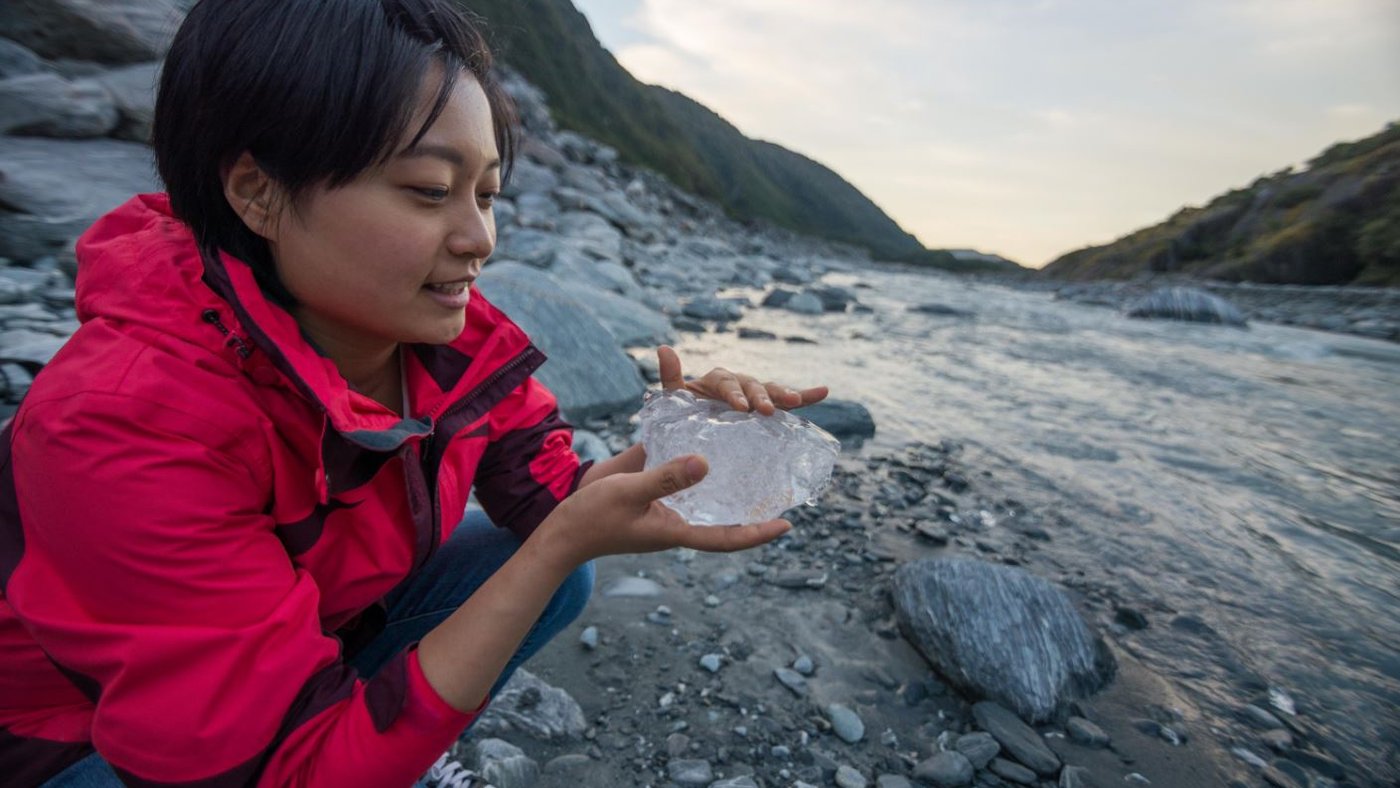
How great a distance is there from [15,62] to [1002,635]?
31.6 feet

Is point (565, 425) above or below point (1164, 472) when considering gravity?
above

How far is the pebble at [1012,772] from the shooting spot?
209 cm

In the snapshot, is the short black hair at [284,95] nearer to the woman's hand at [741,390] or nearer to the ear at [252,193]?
the ear at [252,193]

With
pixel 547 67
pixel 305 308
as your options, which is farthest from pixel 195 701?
pixel 547 67

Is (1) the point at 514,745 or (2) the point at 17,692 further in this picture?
(1) the point at 514,745

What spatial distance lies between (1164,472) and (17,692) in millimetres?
5830

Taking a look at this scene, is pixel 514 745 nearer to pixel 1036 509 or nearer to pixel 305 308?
pixel 305 308

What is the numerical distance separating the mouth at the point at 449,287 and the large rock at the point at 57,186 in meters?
5.12

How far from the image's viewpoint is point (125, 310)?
1135mm

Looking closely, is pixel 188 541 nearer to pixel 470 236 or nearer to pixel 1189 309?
pixel 470 236

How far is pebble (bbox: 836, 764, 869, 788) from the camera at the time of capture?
2.04 metres

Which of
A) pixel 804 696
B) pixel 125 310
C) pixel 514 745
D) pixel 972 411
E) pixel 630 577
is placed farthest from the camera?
pixel 972 411

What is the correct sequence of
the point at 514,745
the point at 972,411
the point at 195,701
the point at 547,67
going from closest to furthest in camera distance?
the point at 195,701, the point at 514,745, the point at 972,411, the point at 547,67

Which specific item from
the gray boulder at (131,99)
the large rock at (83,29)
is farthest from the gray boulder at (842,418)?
the large rock at (83,29)
